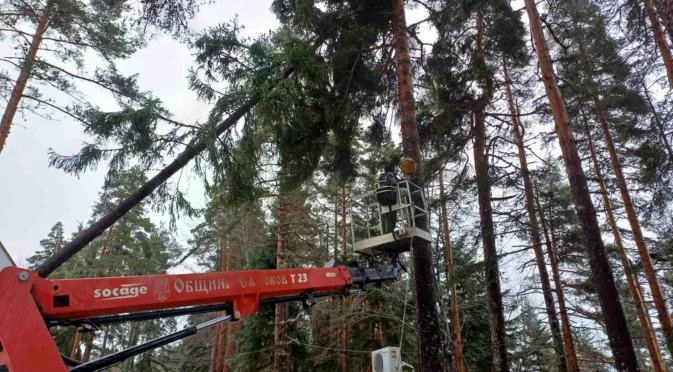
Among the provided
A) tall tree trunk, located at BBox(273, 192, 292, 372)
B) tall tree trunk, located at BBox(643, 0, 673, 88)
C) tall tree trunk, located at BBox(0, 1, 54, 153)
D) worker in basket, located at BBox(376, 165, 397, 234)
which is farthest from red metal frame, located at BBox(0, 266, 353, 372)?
tall tree trunk, located at BBox(643, 0, 673, 88)

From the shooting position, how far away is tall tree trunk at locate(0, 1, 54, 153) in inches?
403

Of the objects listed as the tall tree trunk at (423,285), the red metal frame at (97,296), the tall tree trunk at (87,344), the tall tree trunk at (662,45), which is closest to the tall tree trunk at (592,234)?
the tall tree trunk at (423,285)

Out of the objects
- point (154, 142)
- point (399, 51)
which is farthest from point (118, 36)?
point (399, 51)

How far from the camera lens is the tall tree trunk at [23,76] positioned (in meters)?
10.2

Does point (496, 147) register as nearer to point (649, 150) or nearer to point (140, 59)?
point (649, 150)

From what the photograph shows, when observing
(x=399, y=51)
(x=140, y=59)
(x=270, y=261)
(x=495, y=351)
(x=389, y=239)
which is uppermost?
(x=140, y=59)

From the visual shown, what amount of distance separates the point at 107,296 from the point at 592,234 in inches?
286

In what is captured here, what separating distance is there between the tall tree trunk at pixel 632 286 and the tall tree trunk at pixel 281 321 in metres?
9.03

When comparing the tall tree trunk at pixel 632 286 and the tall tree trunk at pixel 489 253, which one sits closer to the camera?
the tall tree trunk at pixel 489 253

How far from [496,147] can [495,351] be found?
5.81 metres

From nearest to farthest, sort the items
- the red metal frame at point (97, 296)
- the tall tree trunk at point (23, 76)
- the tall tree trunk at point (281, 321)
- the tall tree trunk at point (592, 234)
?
1. the red metal frame at point (97, 296)
2. the tall tree trunk at point (592, 234)
3. the tall tree trunk at point (23, 76)
4. the tall tree trunk at point (281, 321)

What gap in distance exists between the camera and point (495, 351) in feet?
31.4

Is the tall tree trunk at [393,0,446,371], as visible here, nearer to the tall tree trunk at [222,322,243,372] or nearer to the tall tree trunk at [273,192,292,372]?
the tall tree trunk at [273,192,292,372]

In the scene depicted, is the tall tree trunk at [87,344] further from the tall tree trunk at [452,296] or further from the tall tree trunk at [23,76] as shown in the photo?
the tall tree trunk at [452,296]
